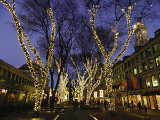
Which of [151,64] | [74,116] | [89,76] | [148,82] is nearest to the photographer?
[74,116]

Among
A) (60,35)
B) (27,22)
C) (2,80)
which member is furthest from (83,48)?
(2,80)

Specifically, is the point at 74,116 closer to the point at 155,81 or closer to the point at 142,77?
the point at 155,81

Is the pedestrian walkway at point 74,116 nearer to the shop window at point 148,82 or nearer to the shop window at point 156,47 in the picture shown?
the shop window at point 156,47

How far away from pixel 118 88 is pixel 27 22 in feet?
121

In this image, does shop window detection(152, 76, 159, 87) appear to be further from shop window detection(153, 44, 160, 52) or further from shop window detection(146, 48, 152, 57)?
shop window detection(153, 44, 160, 52)

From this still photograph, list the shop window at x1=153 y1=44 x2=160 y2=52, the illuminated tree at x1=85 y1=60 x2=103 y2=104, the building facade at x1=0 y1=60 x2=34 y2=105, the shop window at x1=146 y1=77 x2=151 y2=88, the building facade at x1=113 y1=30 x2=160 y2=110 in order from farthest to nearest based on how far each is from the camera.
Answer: the shop window at x1=146 y1=77 x2=151 y2=88
the illuminated tree at x1=85 y1=60 x2=103 y2=104
the building facade at x1=113 y1=30 x2=160 y2=110
the shop window at x1=153 y1=44 x2=160 y2=52
the building facade at x1=0 y1=60 x2=34 y2=105

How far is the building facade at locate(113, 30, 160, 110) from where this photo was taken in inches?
1228

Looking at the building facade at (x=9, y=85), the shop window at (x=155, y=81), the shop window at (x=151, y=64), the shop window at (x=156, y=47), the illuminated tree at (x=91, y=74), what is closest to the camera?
the building facade at (x=9, y=85)

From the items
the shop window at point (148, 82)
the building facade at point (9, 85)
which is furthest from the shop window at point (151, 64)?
the building facade at point (9, 85)

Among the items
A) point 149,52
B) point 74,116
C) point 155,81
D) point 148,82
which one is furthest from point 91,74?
point 74,116

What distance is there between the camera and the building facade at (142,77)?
102 ft

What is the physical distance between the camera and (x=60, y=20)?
72.0 feet

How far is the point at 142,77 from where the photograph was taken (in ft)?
121

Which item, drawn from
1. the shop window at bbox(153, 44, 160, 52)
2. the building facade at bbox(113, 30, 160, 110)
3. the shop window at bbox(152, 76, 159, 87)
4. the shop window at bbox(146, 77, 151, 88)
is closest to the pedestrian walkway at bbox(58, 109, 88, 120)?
the building facade at bbox(113, 30, 160, 110)
